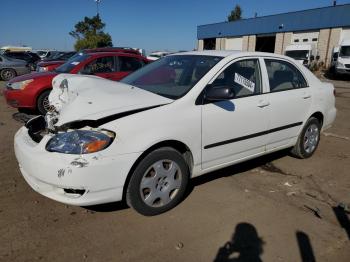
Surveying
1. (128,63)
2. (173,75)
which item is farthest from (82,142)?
(128,63)

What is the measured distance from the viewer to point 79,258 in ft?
9.31

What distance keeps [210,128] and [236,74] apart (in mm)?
852

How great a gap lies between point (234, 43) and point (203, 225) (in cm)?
4244

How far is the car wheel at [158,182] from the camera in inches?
128

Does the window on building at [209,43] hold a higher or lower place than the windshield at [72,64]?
lower

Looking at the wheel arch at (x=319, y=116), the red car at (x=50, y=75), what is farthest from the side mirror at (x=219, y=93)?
the red car at (x=50, y=75)

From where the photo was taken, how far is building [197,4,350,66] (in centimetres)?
3034

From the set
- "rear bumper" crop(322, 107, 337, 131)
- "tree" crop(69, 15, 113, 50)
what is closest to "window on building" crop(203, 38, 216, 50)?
"tree" crop(69, 15, 113, 50)

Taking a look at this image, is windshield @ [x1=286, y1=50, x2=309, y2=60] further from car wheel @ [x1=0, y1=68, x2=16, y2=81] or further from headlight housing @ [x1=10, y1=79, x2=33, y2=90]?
headlight housing @ [x1=10, y1=79, x2=33, y2=90]

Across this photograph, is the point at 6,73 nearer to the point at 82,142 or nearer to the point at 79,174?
the point at 82,142

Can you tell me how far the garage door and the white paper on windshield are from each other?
131ft

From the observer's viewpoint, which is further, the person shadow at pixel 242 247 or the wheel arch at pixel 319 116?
the wheel arch at pixel 319 116

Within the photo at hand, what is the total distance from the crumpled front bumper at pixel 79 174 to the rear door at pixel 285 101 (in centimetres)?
216

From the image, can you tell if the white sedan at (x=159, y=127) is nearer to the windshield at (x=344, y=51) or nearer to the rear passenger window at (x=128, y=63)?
the rear passenger window at (x=128, y=63)
